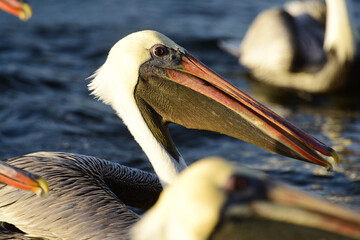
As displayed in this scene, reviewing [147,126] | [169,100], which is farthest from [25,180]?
[169,100]

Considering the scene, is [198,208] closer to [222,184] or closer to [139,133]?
[222,184]

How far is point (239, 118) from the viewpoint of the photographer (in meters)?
3.86

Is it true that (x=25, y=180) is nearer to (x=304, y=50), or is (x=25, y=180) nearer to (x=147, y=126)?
(x=147, y=126)

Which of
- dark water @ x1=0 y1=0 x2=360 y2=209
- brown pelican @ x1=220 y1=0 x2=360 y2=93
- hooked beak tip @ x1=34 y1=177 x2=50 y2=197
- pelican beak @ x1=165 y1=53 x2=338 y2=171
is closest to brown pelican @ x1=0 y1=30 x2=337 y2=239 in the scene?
pelican beak @ x1=165 y1=53 x2=338 y2=171

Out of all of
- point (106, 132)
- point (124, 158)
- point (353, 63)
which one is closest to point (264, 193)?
point (124, 158)

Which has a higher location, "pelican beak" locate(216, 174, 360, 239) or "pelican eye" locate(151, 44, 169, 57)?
"pelican eye" locate(151, 44, 169, 57)

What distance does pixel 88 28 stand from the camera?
360 inches

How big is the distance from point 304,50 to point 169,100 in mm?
4268

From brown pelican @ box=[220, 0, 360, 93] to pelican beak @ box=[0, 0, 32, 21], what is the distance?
16.5ft

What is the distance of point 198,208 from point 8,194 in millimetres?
1919

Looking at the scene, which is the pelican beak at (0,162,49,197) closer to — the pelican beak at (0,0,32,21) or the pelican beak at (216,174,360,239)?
the pelican beak at (0,0,32,21)

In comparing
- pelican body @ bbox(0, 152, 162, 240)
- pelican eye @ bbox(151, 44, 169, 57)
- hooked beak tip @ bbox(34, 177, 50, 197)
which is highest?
pelican eye @ bbox(151, 44, 169, 57)

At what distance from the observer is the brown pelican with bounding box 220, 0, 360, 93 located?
764cm

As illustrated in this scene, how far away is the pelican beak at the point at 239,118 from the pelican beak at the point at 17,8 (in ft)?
3.31
